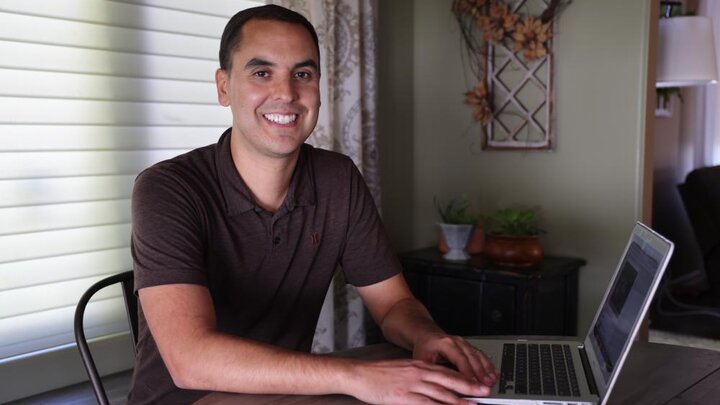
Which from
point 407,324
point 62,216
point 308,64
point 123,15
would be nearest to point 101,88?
point 123,15

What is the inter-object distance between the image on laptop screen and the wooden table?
12 centimetres

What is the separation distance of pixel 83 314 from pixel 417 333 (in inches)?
30.2

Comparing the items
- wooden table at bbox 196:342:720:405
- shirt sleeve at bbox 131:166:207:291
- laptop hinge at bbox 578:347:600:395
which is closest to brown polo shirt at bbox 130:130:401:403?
shirt sleeve at bbox 131:166:207:291

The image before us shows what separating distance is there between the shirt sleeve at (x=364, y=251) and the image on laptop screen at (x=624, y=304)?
0.54m

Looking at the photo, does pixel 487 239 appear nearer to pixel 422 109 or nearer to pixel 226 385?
pixel 422 109

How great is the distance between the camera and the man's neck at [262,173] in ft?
5.17

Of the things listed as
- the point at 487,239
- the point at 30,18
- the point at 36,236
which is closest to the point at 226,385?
the point at 36,236

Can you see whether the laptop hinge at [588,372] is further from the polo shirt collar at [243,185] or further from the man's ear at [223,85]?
the man's ear at [223,85]

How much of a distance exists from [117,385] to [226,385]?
3.79ft

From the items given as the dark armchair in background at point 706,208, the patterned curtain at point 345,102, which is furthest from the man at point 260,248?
the dark armchair in background at point 706,208

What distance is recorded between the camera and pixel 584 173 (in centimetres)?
→ 272

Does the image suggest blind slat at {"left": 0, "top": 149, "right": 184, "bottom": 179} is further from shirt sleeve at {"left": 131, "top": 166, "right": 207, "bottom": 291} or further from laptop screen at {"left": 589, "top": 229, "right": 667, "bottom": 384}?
laptop screen at {"left": 589, "top": 229, "right": 667, "bottom": 384}

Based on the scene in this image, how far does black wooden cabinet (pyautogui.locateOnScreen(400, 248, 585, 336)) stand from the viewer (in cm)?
250

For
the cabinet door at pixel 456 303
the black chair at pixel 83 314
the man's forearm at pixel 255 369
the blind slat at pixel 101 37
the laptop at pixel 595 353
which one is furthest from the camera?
the cabinet door at pixel 456 303
